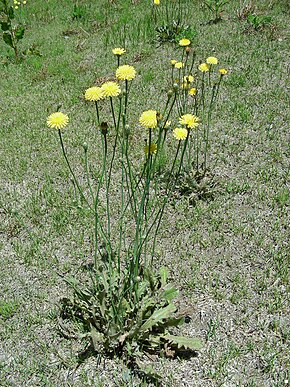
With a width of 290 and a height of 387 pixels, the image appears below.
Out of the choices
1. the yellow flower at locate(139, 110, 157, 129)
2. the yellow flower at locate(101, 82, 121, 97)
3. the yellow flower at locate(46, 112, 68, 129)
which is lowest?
the yellow flower at locate(46, 112, 68, 129)

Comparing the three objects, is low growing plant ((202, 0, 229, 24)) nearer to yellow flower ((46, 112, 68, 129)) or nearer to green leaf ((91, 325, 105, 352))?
yellow flower ((46, 112, 68, 129))

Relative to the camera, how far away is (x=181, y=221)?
3459 millimetres

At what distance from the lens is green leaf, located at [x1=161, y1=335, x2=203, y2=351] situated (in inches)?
94.5

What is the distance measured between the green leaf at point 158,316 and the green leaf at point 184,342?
0.10 meters

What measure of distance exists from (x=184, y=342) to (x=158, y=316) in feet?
0.68

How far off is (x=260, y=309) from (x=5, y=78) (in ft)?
16.4

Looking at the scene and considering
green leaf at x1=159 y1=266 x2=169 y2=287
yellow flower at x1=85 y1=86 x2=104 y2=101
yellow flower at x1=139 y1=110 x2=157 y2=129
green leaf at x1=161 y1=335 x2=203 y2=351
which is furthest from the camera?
green leaf at x1=159 y1=266 x2=169 y2=287

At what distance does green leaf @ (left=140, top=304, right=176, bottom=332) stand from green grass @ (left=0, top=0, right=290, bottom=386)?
0.72 feet

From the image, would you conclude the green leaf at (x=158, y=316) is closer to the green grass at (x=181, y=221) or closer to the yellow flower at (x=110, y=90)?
the green grass at (x=181, y=221)

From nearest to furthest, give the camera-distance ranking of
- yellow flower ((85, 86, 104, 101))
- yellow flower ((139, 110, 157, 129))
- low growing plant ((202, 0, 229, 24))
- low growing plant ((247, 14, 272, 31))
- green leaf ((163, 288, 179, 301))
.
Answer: yellow flower ((139, 110, 157, 129)) → yellow flower ((85, 86, 104, 101)) → green leaf ((163, 288, 179, 301)) → low growing plant ((247, 14, 272, 31)) → low growing plant ((202, 0, 229, 24))

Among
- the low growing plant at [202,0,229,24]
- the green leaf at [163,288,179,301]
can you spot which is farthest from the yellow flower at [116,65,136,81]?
the low growing plant at [202,0,229,24]

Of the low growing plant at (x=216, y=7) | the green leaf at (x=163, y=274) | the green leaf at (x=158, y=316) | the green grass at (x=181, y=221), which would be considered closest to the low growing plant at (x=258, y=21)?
the green grass at (x=181, y=221)

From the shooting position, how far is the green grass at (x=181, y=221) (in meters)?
2.47

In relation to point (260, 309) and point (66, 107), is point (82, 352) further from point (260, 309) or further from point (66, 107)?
point (66, 107)
